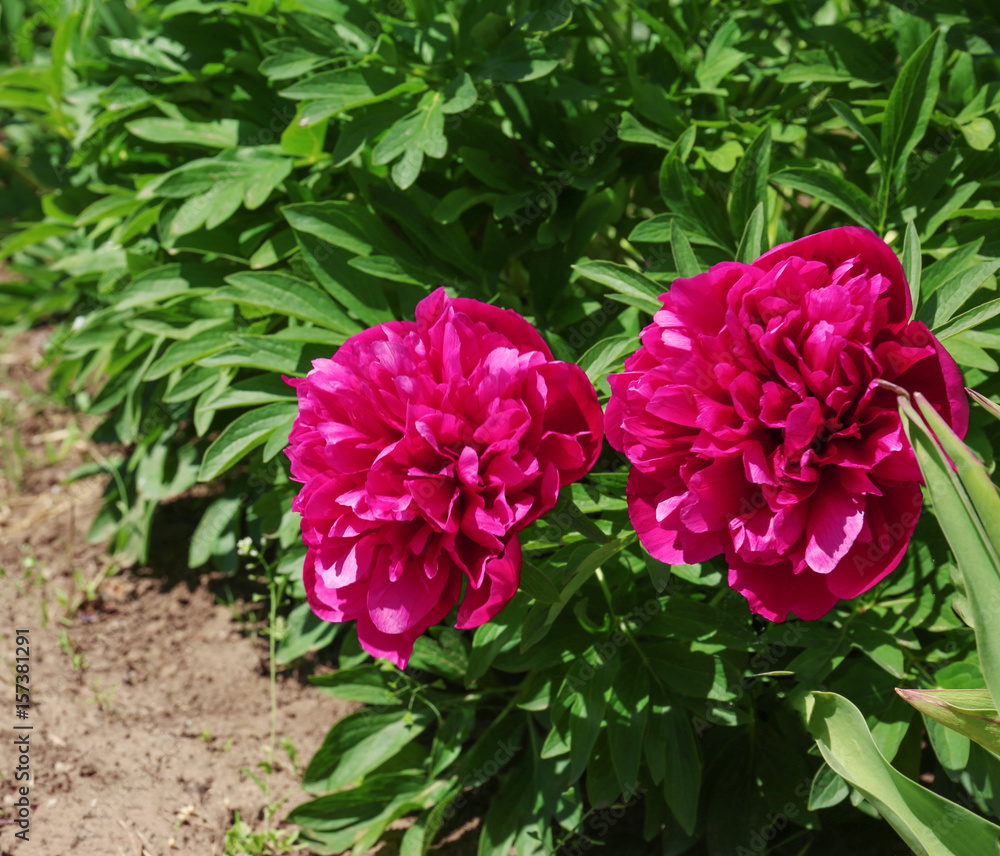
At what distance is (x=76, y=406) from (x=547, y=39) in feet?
7.11

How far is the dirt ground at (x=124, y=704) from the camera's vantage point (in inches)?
71.2

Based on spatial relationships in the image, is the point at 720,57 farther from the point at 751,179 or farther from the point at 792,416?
the point at 792,416

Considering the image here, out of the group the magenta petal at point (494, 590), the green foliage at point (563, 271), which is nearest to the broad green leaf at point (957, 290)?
the green foliage at point (563, 271)

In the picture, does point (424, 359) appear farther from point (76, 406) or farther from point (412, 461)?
point (76, 406)

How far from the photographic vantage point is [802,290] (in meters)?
1.00

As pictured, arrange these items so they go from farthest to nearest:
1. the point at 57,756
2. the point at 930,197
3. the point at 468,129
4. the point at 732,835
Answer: the point at 57,756
the point at 468,129
the point at 732,835
the point at 930,197

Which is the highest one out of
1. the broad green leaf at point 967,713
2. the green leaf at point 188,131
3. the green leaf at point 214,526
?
the broad green leaf at point 967,713

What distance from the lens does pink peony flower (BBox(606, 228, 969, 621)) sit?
96 centimetres

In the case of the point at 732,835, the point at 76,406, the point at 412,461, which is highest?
the point at 412,461

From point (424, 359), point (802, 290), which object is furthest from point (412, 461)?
point (802, 290)

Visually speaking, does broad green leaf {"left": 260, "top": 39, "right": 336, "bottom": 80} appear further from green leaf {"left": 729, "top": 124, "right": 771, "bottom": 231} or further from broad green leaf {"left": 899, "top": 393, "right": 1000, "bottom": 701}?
broad green leaf {"left": 899, "top": 393, "right": 1000, "bottom": 701}

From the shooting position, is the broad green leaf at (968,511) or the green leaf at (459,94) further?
the green leaf at (459,94)

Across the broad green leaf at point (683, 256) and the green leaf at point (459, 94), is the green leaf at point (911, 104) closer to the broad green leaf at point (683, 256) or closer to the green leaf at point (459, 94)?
the broad green leaf at point (683, 256)

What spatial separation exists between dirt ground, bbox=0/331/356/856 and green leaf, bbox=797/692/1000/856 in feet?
4.32
